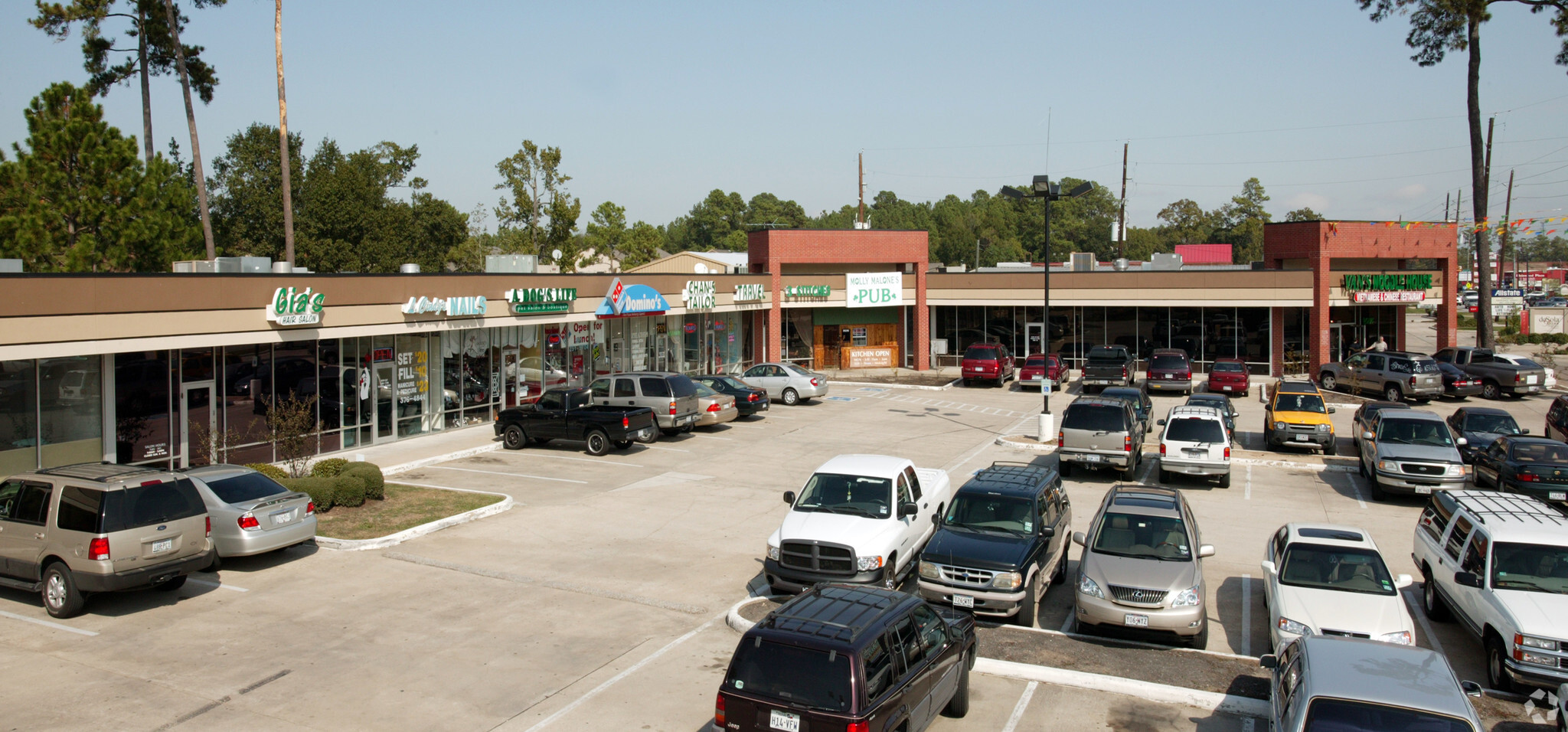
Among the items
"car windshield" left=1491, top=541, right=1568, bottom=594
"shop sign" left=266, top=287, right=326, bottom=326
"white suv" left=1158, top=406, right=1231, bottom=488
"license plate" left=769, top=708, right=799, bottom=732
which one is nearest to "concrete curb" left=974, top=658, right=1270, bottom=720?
"car windshield" left=1491, top=541, right=1568, bottom=594

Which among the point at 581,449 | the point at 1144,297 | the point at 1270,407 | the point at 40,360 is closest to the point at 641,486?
the point at 581,449

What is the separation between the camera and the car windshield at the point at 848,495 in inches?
545

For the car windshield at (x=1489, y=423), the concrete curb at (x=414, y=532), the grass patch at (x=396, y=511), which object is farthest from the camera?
the car windshield at (x=1489, y=423)

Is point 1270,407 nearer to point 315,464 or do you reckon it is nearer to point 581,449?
point 581,449

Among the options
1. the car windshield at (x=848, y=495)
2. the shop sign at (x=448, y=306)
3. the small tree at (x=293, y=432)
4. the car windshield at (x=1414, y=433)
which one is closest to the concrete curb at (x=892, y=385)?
the shop sign at (x=448, y=306)

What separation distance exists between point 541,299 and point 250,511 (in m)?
15.4

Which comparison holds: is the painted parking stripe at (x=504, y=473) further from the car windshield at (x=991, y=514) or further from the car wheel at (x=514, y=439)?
the car windshield at (x=991, y=514)

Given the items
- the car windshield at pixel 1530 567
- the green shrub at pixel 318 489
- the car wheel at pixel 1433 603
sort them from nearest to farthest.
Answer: the car windshield at pixel 1530 567 < the car wheel at pixel 1433 603 < the green shrub at pixel 318 489

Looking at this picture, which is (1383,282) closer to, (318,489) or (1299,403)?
(1299,403)

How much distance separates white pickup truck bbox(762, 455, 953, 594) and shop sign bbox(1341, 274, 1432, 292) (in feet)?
118

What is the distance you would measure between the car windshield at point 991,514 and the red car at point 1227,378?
27.0 m

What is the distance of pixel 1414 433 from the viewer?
825 inches

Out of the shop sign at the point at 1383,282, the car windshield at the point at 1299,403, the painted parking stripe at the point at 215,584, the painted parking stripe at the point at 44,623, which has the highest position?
the shop sign at the point at 1383,282

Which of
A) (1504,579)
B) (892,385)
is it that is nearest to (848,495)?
(1504,579)
